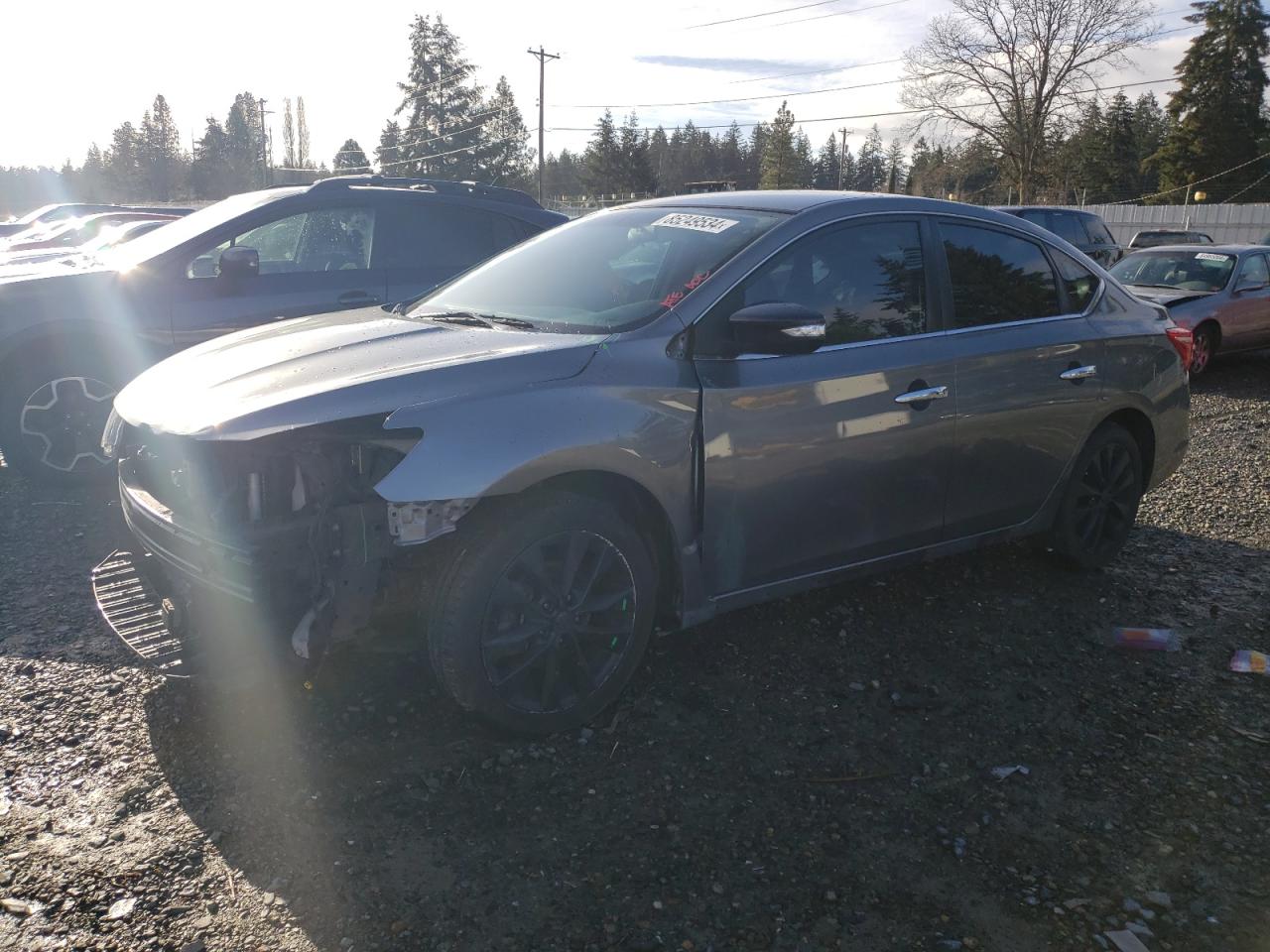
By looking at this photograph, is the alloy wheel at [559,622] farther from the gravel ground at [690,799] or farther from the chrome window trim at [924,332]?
the chrome window trim at [924,332]

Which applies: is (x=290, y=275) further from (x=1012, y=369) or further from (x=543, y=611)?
(x=1012, y=369)

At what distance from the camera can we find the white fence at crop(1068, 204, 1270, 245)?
3688cm

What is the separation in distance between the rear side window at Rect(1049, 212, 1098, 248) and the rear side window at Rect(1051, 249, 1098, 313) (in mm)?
14346

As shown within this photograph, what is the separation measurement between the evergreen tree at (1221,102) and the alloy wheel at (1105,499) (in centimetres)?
6230

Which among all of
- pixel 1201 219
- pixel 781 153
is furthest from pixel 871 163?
pixel 1201 219

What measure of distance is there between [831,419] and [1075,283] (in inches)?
74.0

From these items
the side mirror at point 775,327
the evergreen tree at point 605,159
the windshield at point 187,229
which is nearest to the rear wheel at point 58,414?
the windshield at point 187,229

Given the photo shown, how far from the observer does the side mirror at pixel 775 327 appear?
342 centimetres

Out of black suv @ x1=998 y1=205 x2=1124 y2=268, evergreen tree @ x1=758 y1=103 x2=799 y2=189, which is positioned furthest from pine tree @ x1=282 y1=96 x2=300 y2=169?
black suv @ x1=998 y1=205 x2=1124 y2=268

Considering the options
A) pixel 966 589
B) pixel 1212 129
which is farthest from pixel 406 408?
pixel 1212 129

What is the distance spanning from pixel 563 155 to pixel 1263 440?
400 feet

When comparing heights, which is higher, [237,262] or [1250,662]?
[237,262]

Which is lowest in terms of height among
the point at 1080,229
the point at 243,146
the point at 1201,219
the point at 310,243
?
the point at 310,243

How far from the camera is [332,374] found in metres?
3.24
